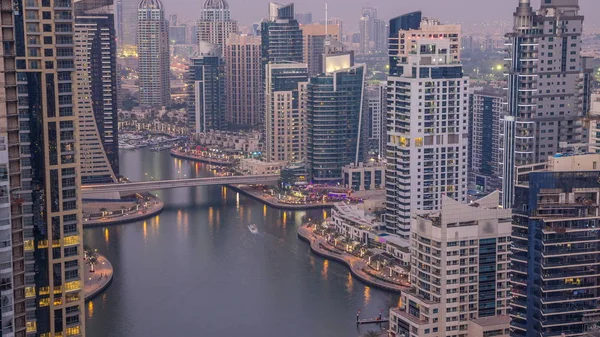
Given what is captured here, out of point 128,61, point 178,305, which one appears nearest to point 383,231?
point 178,305

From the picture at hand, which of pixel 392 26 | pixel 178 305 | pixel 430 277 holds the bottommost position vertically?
pixel 178 305

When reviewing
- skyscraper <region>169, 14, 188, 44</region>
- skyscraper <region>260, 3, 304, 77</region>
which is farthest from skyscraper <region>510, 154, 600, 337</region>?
skyscraper <region>169, 14, 188, 44</region>

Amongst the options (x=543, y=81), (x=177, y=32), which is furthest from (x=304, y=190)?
(x=177, y=32)

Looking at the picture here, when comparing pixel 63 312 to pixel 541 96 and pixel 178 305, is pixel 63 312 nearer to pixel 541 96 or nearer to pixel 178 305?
pixel 178 305

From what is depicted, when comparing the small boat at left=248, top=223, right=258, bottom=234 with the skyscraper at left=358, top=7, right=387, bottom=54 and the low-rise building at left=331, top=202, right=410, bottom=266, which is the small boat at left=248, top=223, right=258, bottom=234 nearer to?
the low-rise building at left=331, top=202, right=410, bottom=266

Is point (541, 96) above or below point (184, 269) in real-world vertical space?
above
